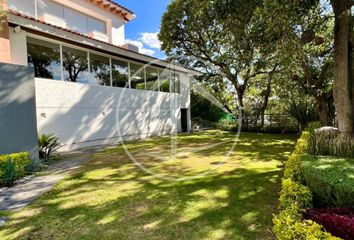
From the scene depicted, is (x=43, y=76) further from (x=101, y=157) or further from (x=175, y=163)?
(x=175, y=163)

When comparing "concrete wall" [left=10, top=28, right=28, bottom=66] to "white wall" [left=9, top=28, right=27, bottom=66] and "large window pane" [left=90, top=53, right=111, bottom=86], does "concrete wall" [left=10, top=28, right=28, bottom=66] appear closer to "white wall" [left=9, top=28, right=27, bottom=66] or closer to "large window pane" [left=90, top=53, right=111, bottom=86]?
"white wall" [left=9, top=28, right=27, bottom=66]

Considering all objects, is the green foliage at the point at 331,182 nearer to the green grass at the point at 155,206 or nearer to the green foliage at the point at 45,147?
the green grass at the point at 155,206

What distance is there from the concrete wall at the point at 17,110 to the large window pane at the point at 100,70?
5788 mm

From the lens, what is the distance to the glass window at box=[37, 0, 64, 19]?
40.7 feet

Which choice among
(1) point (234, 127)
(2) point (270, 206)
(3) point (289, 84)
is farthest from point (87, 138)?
(3) point (289, 84)

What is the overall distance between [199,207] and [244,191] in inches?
50.6

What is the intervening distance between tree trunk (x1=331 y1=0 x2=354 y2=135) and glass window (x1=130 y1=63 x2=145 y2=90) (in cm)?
1189

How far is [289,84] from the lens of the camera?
19234 millimetres

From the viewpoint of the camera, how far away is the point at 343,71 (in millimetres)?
6066

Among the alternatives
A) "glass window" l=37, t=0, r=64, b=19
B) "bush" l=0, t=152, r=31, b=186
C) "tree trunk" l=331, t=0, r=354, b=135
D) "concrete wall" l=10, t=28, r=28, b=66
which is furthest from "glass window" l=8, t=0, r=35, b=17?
"tree trunk" l=331, t=0, r=354, b=135

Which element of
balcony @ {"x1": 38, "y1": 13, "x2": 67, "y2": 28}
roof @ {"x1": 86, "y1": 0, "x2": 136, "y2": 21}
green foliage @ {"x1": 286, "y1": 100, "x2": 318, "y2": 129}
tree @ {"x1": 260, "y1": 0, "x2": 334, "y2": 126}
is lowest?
green foliage @ {"x1": 286, "y1": 100, "x2": 318, "y2": 129}

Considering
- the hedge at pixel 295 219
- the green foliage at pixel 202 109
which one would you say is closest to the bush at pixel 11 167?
the hedge at pixel 295 219

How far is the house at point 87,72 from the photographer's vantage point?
10398 mm

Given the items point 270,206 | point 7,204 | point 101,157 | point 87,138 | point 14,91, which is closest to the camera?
point 270,206
